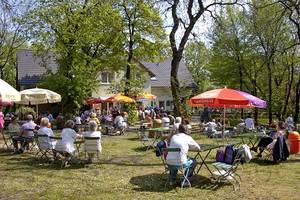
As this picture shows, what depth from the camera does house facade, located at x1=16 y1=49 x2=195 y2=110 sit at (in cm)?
4325

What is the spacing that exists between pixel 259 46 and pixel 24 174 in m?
30.3

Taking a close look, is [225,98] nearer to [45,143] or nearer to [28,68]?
[45,143]

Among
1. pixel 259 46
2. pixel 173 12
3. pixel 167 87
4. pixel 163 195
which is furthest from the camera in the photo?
pixel 167 87

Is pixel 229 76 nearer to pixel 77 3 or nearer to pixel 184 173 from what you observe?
pixel 77 3

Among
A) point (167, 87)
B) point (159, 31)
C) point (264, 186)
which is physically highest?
point (159, 31)

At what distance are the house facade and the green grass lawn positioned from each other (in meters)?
22.3

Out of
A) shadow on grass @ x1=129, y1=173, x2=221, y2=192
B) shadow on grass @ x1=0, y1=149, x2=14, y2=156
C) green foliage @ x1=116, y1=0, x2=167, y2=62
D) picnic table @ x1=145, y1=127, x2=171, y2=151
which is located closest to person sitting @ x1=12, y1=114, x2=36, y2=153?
shadow on grass @ x1=0, y1=149, x2=14, y2=156

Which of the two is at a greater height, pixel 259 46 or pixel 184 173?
pixel 259 46

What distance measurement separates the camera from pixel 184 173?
9.99 m

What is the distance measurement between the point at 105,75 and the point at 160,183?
39.3 meters

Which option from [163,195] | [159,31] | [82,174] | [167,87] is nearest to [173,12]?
[159,31]

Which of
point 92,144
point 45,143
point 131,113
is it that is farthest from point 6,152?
point 131,113

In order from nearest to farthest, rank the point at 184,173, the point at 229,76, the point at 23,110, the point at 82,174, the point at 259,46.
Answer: the point at 184,173, the point at 82,174, the point at 23,110, the point at 259,46, the point at 229,76

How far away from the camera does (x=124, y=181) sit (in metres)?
10.6
